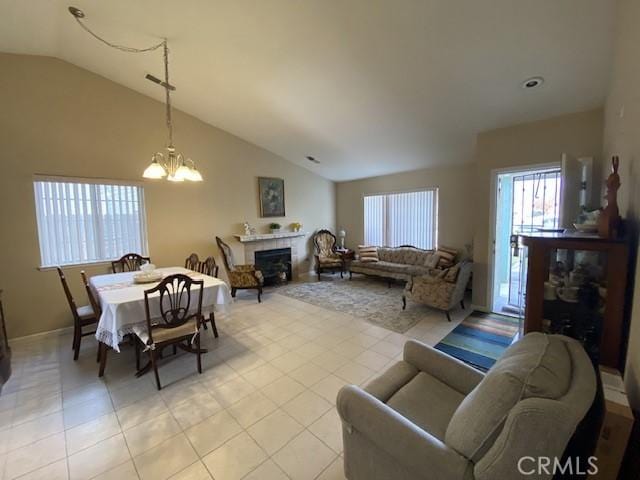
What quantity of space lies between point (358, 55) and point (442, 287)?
9.80 ft

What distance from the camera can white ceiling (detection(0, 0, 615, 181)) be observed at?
2246 millimetres

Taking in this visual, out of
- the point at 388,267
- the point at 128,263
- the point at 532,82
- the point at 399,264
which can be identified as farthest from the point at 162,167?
the point at 399,264

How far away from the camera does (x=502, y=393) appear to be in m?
0.96

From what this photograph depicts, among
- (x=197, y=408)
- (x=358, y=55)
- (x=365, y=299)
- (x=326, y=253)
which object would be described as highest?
(x=358, y=55)

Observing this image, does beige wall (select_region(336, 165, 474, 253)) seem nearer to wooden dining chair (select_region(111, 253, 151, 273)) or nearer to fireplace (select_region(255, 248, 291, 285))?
fireplace (select_region(255, 248, 291, 285))

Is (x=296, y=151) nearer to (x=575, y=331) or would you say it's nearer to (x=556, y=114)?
(x=556, y=114)

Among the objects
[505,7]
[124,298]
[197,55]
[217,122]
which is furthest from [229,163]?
[505,7]

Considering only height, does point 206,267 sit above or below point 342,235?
below

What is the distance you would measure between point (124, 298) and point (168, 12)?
2695 millimetres

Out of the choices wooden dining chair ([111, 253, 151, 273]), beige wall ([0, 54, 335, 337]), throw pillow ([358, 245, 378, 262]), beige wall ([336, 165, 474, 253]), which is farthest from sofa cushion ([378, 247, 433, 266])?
wooden dining chair ([111, 253, 151, 273])

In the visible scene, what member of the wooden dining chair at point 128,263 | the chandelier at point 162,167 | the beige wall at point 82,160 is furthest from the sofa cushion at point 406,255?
the wooden dining chair at point 128,263

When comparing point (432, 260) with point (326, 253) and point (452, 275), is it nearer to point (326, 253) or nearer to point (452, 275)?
point (452, 275)

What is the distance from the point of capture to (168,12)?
8.43ft

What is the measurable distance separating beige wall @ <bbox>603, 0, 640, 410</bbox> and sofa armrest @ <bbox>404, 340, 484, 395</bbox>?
66cm
